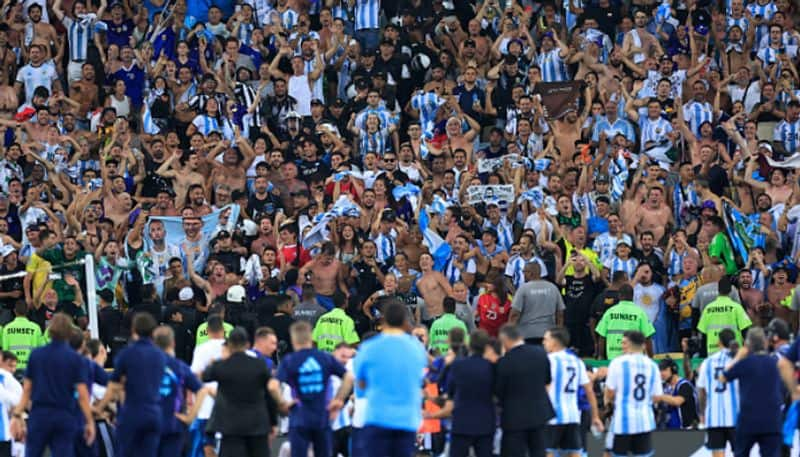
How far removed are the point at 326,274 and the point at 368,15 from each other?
7.27 metres

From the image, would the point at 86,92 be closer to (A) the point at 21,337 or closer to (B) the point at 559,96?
(B) the point at 559,96

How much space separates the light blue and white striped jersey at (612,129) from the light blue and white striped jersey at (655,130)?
0.17m

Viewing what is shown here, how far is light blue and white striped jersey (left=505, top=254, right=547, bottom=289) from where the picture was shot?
24656 mm

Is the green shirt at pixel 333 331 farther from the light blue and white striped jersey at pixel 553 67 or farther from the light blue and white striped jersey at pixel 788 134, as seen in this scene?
the light blue and white striped jersey at pixel 788 134

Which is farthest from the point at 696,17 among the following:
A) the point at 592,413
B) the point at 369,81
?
the point at 592,413

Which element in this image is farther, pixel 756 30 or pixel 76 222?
pixel 756 30

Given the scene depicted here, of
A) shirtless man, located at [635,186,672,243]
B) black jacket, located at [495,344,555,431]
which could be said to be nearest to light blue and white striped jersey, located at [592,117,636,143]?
shirtless man, located at [635,186,672,243]

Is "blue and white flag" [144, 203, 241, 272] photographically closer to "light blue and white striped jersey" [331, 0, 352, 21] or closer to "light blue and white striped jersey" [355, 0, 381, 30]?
"light blue and white striped jersey" [355, 0, 381, 30]

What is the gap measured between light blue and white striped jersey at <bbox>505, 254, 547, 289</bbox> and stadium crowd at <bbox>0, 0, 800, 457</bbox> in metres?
0.14

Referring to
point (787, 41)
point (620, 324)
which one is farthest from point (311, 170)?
point (787, 41)

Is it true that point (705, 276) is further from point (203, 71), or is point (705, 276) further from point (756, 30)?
point (203, 71)

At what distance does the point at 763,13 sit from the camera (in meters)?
29.9

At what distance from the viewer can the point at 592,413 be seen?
63.3 feet

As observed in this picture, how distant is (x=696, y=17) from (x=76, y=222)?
10747 millimetres
